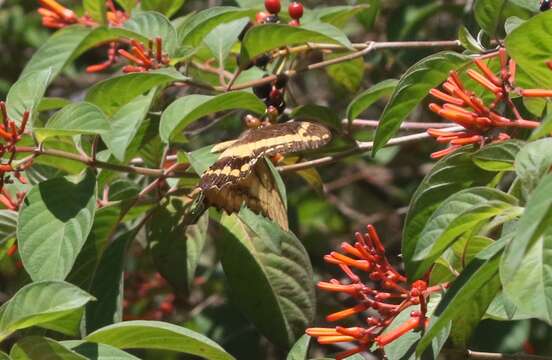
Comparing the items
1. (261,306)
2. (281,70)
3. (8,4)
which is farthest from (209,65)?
(8,4)

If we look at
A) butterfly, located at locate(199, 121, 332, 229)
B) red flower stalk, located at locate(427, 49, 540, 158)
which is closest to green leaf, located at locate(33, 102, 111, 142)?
butterfly, located at locate(199, 121, 332, 229)

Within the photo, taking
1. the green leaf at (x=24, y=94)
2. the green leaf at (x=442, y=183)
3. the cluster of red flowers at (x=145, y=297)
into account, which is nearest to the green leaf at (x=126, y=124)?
the green leaf at (x=24, y=94)

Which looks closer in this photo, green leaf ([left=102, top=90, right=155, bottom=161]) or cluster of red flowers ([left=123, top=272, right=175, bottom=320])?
green leaf ([left=102, top=90, right=155, bottom=161])

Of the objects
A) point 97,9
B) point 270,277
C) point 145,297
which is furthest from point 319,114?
point 145,297

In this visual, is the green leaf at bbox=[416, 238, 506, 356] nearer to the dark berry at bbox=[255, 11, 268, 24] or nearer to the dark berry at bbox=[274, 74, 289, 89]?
the dark berry at bbox=[274, 74, 289, 89]

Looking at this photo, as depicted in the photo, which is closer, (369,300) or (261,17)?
(369,300)

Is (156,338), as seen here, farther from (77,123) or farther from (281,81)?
(281,81)
